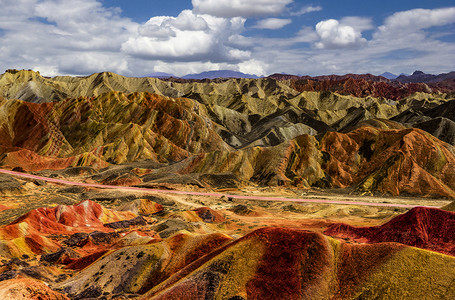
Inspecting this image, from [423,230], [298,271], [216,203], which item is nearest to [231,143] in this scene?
[216,203]

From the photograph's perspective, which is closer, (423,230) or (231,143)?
(423,230)

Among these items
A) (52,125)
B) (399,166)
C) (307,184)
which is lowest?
(307,184)

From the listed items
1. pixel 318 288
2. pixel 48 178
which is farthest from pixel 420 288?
pixel 48 178

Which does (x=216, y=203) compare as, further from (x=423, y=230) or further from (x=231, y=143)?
(x=231, y=143)

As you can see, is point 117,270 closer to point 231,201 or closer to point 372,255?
point 372,255

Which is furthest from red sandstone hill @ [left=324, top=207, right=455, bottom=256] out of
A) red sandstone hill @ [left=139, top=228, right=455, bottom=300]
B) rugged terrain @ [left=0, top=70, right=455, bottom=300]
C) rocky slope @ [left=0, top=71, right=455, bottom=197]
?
rocky slope @ [left=0, top=71, right=455, bottom=197]
